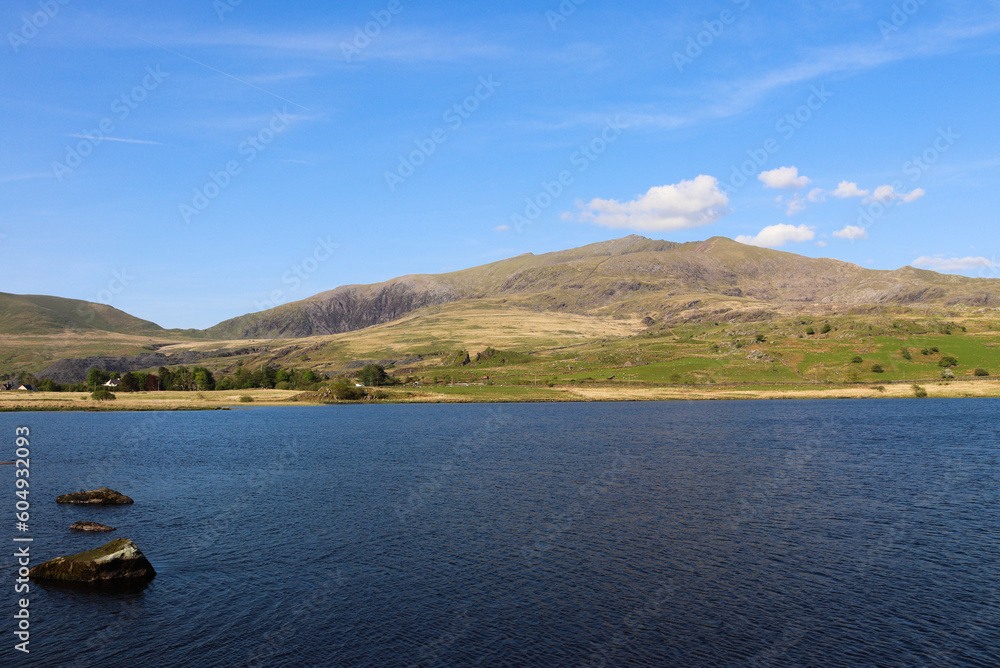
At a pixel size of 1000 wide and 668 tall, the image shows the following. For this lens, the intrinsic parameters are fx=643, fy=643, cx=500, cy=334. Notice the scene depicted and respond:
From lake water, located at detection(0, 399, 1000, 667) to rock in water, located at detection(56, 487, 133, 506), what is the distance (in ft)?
4.93

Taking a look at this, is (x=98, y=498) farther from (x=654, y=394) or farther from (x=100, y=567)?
(x=654, y=394)

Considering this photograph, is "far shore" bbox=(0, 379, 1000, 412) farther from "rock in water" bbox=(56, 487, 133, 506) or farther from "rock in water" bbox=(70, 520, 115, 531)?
"rock in water" bbox=(70, 520, 115, 531)

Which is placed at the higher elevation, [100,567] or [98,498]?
[98,498]

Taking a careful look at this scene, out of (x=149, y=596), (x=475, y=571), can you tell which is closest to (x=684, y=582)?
(x=475, y=571)

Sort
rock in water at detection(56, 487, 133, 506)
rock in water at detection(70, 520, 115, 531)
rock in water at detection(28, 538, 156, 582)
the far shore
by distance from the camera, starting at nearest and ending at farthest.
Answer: rock in water at detection(28, 538, 156, 582) < rock in water at detection(70, 520, 115, 531) < rock in water at detection(56, 487, 133, 506) < the far shore

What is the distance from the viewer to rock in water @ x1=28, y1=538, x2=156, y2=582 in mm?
36875

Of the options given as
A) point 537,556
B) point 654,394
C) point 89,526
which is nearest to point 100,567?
point 89,526

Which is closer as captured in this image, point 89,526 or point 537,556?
point 537,556

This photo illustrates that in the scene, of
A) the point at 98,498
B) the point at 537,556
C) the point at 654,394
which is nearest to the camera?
the point at 537,556

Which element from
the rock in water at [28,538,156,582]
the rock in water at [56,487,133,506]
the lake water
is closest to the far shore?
the lake water

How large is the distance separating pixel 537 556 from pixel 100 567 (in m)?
25.8

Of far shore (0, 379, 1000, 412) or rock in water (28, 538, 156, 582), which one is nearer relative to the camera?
rock in water (28, 538, 156, 582)

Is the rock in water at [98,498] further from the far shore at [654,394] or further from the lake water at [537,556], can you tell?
the far shore at [654,394]

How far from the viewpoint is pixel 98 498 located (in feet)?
187
